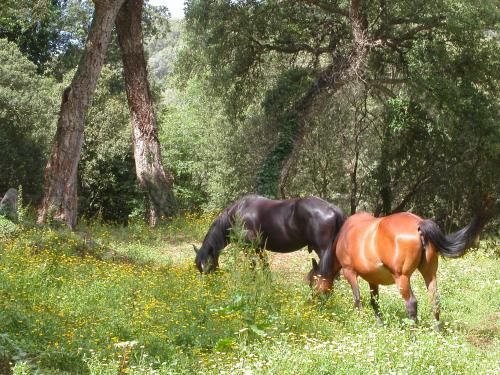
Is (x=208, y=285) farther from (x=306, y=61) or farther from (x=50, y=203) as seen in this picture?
(x=306, y=61)

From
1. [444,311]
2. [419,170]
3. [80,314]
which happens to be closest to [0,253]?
[80,314]

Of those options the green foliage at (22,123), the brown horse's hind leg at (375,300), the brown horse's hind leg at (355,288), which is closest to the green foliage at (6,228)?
the brown horse's hind leg at (355,288)

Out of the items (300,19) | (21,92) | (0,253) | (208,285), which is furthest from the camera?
(21,92)

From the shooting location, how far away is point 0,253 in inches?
441

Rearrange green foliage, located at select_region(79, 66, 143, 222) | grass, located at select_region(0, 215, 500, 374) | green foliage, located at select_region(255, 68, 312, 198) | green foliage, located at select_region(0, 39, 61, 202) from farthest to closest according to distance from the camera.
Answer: green foliage, located at select_region(79, 66, 143, 222), green foliage, located at select_region(0, 39, 61, 202), green foliage, located at select_region(255, 68, 312, 198), grass, located at select_region(0, 215, 500, 374)

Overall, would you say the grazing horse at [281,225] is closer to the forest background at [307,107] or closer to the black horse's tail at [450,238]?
the black horse's tail at [450,238]

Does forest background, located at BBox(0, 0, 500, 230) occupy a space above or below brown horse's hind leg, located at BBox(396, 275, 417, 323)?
above

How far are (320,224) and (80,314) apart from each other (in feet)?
13.6

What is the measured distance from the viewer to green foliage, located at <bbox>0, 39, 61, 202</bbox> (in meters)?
27.9

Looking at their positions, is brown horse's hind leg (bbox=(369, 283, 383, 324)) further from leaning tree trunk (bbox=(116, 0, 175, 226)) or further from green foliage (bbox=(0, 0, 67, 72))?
green foliage (bbox=(0, 0, 67, 72))

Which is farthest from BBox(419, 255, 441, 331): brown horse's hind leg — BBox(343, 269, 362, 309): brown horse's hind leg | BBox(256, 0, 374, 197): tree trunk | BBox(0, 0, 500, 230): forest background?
BBox(256, 0, 374, 197): tree trunk

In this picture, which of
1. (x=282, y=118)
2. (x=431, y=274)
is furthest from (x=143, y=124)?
(x=431, y=274)

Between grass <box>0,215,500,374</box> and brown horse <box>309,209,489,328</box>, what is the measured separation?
1.38 feet

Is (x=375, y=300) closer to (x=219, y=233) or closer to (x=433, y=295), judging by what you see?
(x=433, y=295)
